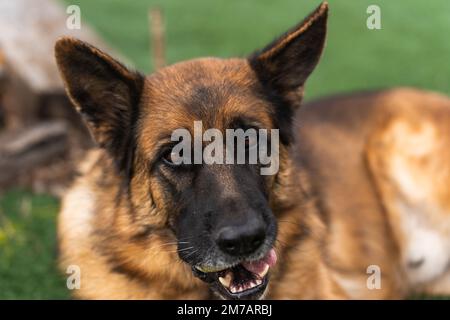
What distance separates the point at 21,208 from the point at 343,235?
2513 mm

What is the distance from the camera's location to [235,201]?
3162 mm

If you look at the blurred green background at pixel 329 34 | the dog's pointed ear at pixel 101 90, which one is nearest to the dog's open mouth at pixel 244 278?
the dog's pointed ear at pixel 101 90

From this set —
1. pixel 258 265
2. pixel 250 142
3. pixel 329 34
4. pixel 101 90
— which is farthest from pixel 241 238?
pixel 329 34

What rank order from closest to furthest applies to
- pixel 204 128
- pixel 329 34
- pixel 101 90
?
pixel 204 128 → pixel 101 90 → pixel 329 34

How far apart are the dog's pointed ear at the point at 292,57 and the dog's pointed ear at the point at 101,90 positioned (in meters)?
0.65

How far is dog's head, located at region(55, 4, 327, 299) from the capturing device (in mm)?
3211

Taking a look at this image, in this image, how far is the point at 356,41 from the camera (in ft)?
30.6

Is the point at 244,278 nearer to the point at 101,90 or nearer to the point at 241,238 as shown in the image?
Answer: the point at 241,238

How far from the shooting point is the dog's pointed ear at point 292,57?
11.4ft

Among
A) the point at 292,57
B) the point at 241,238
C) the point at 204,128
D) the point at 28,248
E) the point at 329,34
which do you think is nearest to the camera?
the point at 241,238

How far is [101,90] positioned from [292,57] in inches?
38.7

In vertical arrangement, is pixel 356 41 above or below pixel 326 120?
above
